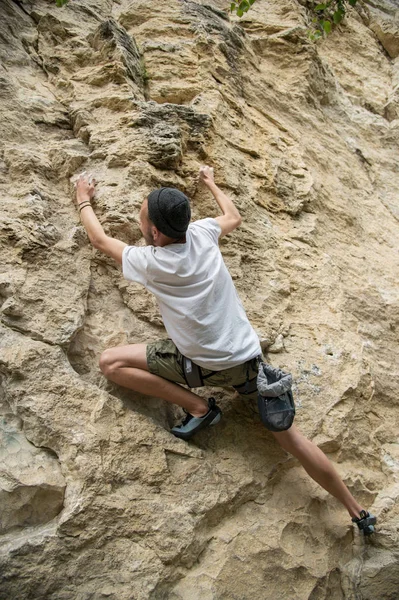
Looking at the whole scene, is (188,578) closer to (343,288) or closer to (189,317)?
(189,317)

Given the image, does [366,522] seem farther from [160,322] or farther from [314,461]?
[160,322]

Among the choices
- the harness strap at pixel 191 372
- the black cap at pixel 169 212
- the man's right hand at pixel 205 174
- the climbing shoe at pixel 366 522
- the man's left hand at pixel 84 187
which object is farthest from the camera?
the man's right hand at pixel 205 174

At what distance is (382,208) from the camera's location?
15.8 feet

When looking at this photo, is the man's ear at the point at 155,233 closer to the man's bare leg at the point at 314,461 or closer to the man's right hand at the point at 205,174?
the man's right hand at the point at 205,174

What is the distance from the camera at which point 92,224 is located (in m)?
2.87

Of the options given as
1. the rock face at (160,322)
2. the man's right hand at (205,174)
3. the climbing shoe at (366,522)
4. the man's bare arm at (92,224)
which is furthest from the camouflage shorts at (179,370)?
the man's right hand at (205,174)

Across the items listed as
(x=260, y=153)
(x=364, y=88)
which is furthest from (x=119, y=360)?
(x=364, y=88)

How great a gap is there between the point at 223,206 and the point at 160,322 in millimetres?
856

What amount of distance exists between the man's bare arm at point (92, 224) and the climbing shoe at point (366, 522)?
1.91 metres

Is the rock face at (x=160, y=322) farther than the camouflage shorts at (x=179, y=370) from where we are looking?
No

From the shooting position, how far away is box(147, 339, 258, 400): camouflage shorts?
2627 mm

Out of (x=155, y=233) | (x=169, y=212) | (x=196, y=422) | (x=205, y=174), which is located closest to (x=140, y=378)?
(x=196, y=422)

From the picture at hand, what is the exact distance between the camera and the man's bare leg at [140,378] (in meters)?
2.63

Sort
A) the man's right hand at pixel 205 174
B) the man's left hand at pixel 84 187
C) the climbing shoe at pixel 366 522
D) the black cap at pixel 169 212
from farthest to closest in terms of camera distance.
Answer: the man's right hand at pixel 205 174, the man's left hand at pixel 84 187, the climbing shoe at pixel 366 522, the black cap at pixel 169 212
